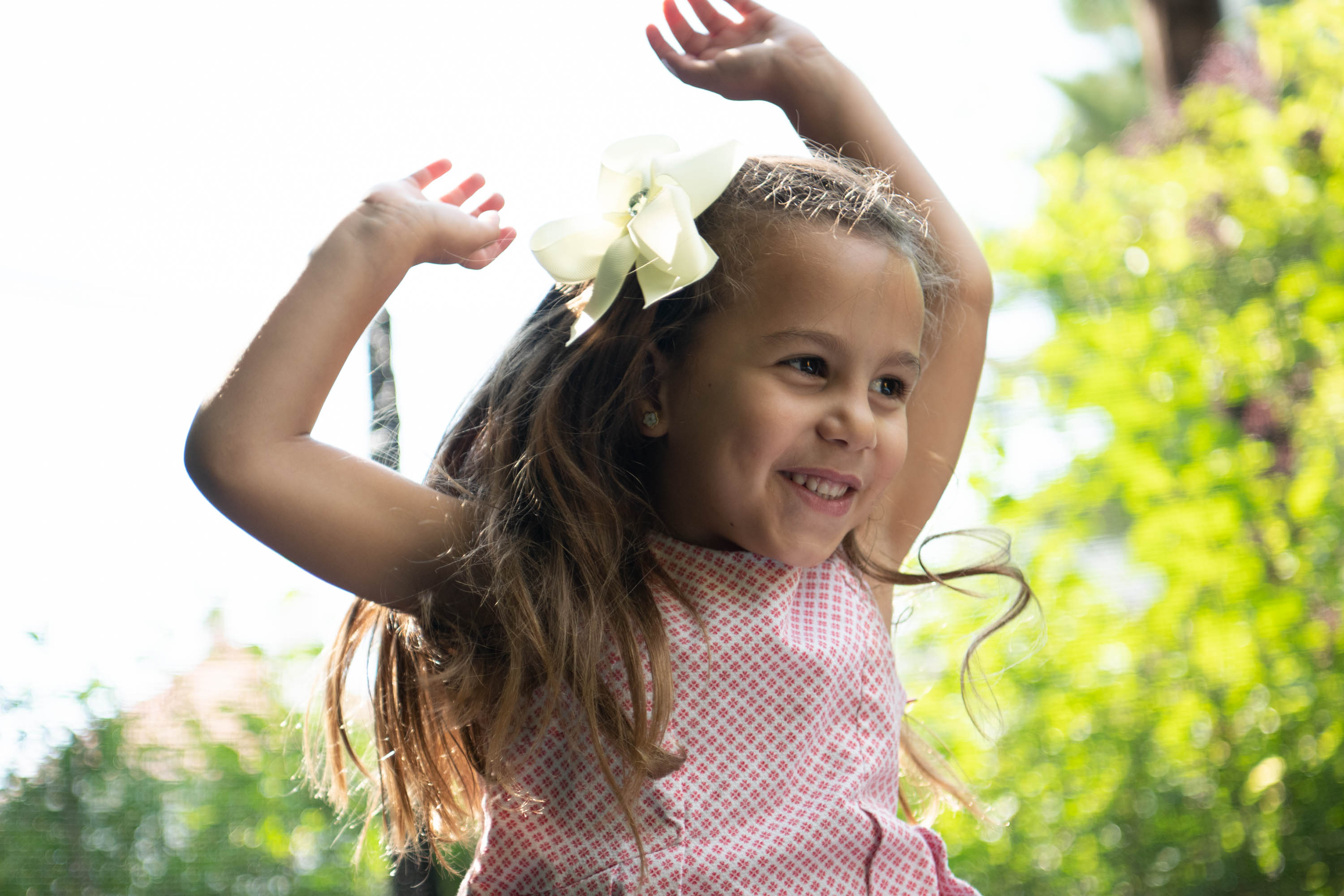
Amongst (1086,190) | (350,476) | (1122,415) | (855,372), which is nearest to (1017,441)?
(1122,415)

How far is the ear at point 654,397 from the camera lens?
101cm

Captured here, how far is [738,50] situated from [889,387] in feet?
1.21

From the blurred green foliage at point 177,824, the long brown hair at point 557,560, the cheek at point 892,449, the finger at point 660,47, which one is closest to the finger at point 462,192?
the long brown hair at point 557,560

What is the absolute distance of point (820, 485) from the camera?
3.16 feet

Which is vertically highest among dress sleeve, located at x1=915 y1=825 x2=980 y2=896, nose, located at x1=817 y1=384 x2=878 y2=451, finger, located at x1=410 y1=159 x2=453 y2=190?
finger, located at x1=410 y1=159 x2=453 y2=190

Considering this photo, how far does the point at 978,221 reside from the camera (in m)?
2.53

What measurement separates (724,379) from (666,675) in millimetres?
241

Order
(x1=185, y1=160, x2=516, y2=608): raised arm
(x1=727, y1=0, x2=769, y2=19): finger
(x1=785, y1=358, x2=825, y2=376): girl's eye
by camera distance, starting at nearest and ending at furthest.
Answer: (x1=185, y1=160, x2=516, y2=608): raised arm
(x1=785, y1=358, x2=825, y2=376): girl's eye
(x1=727, y1=0, x2=769, y2=19): finger

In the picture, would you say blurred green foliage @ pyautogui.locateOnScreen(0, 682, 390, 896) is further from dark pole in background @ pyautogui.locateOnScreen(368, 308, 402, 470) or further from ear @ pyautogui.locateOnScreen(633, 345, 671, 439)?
ear @ pyautogui.locateOnScreen(633, 345, 671, 439)

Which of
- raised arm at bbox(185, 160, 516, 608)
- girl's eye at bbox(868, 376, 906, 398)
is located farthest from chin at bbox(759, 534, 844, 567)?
raised arm at bbox(185, 160, 516, 608)

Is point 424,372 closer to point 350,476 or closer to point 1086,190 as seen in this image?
point 350,476

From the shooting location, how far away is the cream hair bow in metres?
0.92

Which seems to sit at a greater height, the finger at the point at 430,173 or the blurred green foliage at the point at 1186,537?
the finger at the point at 430,173

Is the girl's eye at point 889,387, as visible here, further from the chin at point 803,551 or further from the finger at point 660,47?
the finger at point 660,47
